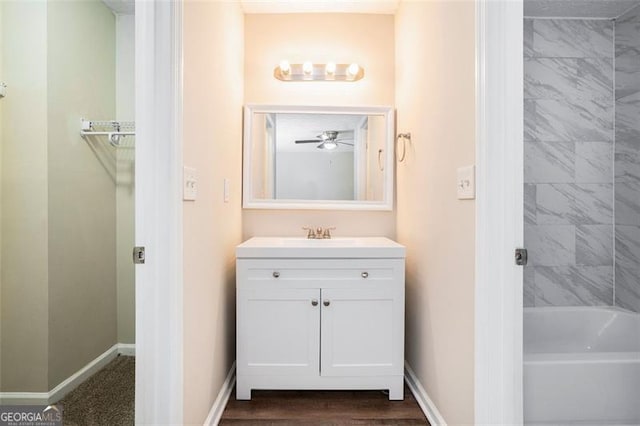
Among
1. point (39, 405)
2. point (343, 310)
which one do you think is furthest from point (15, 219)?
point (343, 310)

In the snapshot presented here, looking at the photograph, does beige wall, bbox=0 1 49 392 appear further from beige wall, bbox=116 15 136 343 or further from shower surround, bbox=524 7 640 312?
shower surround, bbox=524 7 640 312

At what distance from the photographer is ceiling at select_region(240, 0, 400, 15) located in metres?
2.29

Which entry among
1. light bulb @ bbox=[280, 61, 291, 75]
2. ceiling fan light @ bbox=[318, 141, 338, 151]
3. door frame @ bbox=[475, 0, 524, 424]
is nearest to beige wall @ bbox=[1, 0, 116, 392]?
light bulb @ bbox=[280, 61, 291, 75]

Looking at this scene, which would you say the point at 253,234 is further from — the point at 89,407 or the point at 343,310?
the point at 89,407

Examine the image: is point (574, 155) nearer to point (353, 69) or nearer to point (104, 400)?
point (353, 69)

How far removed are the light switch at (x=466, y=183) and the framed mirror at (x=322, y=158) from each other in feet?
3.34

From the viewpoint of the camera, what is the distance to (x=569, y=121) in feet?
7.23

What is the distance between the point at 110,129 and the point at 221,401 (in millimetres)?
1715

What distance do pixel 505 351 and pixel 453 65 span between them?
1.10 m

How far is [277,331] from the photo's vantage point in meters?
1.80

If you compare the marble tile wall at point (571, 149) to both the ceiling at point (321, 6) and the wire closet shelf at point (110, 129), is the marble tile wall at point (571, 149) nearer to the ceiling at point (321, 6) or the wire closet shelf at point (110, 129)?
the ceiling at point (321, 6)

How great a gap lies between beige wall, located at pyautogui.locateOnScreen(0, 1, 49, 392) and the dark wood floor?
103cm

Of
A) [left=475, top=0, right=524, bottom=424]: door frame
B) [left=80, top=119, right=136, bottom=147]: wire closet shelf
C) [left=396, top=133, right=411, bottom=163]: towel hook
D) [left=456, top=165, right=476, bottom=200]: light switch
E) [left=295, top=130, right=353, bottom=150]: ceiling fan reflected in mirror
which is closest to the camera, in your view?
[left=475, top=0, right=524, bottom=424]: door frame

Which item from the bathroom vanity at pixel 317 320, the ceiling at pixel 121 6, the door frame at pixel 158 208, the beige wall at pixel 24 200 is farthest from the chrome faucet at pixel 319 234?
the ceiling at pixel 121 6
